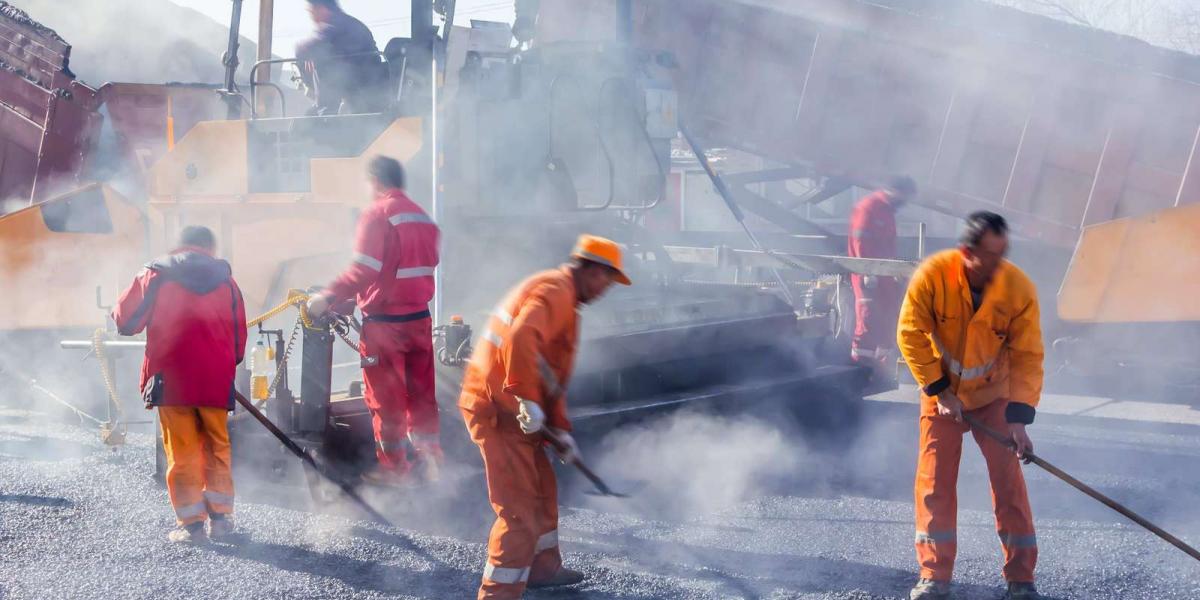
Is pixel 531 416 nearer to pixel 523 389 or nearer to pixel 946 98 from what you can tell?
pixel 523 389

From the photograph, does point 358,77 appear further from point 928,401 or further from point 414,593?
point 928,401

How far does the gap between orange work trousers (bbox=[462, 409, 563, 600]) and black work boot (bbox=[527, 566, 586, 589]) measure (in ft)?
1.13

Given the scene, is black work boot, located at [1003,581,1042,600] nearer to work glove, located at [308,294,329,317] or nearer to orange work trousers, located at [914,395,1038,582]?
orange work trousers, located at [914,395,1038,582]

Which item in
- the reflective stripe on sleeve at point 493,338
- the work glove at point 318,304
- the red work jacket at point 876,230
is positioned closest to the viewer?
the reflective stripe on sleeve at point 493,338

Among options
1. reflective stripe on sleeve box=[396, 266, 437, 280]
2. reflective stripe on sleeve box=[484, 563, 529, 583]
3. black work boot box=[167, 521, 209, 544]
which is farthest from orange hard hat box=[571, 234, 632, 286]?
black work boot box=[167, 521, 209, 544]

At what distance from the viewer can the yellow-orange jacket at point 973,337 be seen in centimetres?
356

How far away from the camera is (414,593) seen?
3719 millimetres

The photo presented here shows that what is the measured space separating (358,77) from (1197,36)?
62.9 ft

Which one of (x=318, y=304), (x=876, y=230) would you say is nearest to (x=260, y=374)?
(x=318, y=304)

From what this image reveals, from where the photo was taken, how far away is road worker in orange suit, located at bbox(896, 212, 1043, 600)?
3566 millimetres

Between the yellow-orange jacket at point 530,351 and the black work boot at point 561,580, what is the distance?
0.60 meters

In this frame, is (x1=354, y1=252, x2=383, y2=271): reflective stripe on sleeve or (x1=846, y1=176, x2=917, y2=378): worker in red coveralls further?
(x1=846, y1=176, x2=917, y2=378): worker in red coveralls

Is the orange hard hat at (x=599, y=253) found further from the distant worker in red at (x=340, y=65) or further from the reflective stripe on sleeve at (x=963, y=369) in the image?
the distant worker in red at (x=340, y=65)

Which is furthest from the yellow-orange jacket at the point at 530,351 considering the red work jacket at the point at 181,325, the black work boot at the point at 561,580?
the red work jacket at the point at 181,325
